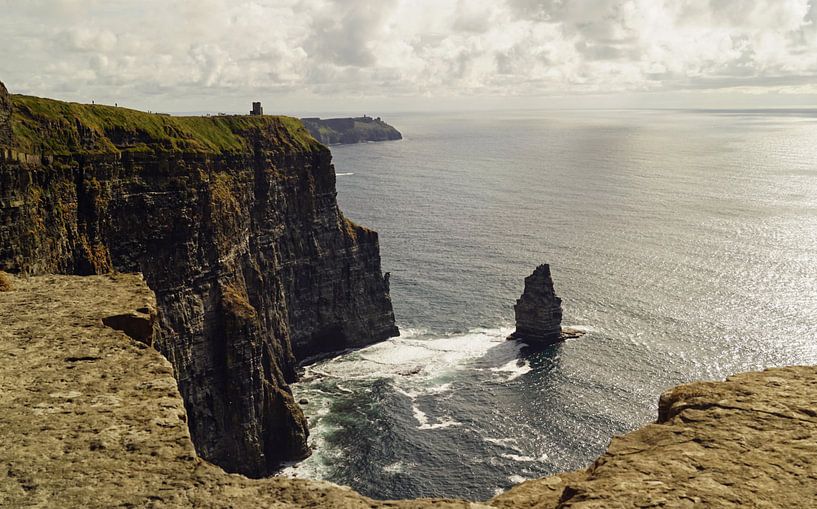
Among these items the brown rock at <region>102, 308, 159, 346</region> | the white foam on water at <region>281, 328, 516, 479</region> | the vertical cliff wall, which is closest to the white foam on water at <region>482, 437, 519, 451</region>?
the white foam on water at <region>281, 328, 516, 479</region>

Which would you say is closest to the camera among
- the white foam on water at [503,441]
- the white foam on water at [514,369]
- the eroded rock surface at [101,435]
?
the eroded rock surface at [101,435]

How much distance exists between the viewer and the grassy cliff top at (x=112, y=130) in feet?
194

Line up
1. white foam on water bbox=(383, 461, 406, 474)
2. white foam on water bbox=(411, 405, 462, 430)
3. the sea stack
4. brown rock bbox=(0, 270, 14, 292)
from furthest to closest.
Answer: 1. the sea stack
2. white foam on water bbox=(411, 405, 462, 430)
3. white foam on water bbox=(383, 461, 406, 474)
4. brown rock bbox=(0, 270, 14, 292)

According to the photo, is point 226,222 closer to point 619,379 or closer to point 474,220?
point 619,379

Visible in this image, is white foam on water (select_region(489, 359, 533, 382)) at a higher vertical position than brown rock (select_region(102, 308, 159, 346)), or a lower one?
lower

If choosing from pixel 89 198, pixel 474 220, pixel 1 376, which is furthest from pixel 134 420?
pixel 474 220

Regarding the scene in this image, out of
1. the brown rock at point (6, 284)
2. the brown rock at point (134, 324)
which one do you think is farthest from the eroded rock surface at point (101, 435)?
the brown rock at point (6, 284)

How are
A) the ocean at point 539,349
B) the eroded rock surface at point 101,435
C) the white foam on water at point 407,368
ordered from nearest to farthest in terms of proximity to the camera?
1. the eroded rock surface at point 101,435
2. the ocean at point 539,349
3. the white foam on water at point 407,368

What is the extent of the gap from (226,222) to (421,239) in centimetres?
9001

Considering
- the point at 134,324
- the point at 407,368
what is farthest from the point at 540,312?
the point at 134,324

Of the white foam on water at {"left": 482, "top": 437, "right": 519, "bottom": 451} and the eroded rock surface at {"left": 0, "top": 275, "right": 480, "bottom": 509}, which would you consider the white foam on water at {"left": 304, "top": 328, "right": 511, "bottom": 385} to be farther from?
the eroded rock surface at {"left": 0, "top": 275, "right": 480, "bottom": 509}

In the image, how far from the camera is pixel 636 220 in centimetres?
17800

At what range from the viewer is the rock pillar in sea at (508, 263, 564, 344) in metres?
108

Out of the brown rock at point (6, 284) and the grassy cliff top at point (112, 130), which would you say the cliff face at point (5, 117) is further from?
the brown rock at point (6, 284)
